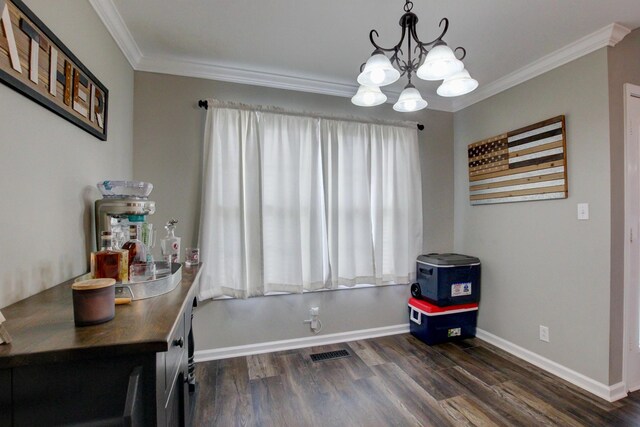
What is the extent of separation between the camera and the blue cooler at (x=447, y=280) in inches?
102

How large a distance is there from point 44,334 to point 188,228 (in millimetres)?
1672

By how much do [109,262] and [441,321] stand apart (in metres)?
2.63

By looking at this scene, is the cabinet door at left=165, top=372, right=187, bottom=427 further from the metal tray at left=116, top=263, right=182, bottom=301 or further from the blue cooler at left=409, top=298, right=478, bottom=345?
the blue cooler at left=409, top=298, right=478, bottom=345

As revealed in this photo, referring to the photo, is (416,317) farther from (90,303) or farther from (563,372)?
(90,303)

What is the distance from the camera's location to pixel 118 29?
1.83 meters

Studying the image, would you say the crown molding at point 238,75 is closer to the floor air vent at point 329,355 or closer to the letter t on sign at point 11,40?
the letter t on sign at point 11,40

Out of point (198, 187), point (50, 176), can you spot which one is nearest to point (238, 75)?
point (198, 187)

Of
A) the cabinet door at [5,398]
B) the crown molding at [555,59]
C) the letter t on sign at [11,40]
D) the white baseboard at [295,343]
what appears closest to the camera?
the cabinet door at [5,398]

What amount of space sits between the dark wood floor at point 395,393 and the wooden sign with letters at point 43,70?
1826mm

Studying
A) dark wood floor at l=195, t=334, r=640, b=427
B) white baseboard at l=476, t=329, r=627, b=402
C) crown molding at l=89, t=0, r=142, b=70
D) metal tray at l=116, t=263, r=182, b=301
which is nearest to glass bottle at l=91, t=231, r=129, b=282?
metal tray at l=116, t=263, r=182, b=301

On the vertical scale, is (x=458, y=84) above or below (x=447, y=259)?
above

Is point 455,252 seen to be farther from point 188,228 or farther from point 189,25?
point 189,25

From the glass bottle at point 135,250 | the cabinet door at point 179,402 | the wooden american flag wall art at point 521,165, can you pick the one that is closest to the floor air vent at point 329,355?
the cabinet door at point 179,402

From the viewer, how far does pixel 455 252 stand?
313cm
